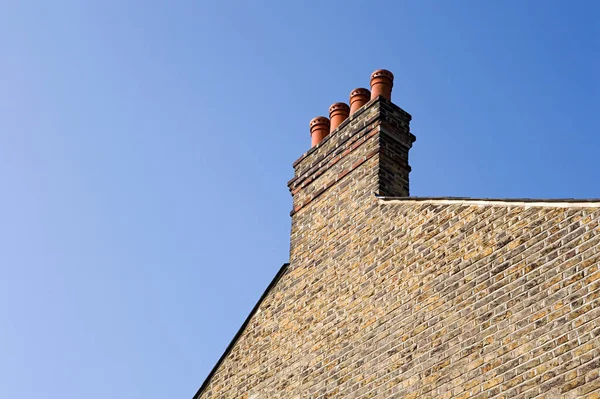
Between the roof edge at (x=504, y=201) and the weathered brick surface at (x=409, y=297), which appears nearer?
the weathered brick surface at (x=409, y=297)

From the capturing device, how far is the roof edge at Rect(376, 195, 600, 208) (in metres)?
8.40

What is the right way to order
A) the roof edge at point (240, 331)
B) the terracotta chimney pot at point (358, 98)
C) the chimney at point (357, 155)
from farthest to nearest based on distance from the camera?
the terracotta chimney pot at point (358, 98)
the roof edge at point (240, 331)
the chimney at point (357, 155)

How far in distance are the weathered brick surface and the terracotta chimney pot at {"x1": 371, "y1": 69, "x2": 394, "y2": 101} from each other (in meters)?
0.31

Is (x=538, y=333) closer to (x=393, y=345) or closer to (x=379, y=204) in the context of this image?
(x=393, y=345)

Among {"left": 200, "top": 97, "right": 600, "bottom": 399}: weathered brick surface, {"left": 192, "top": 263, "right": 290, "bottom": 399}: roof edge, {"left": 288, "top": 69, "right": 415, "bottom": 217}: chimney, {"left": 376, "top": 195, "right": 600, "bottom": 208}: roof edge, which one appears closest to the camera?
{"left": 200, "top": 97, "right": 600, "bottom": 399}: weathered brick surface

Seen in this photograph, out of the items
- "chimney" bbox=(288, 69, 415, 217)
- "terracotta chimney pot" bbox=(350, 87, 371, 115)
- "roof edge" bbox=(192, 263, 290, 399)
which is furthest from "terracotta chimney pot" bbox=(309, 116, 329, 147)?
"roof edge" bbox=(192, 263, 290, 399)

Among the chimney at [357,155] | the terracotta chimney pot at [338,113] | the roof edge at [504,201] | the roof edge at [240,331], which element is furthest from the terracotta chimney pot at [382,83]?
the roof edge at [240,331]

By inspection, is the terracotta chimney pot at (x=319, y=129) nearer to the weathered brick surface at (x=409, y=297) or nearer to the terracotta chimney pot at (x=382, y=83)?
the weathered brick surface at (x=409, y=297)

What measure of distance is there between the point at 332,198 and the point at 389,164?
A: 0.85m

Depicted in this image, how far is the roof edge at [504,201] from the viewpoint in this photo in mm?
8398

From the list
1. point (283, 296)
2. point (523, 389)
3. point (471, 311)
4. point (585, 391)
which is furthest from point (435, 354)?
point (283, 296)

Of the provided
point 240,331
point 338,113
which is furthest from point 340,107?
point 240,331

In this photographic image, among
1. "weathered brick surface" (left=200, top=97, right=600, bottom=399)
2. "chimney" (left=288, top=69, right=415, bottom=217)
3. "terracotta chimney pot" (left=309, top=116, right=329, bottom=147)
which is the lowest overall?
"weathered brick surface" (left=200, top=97, right=600, bottom=399)

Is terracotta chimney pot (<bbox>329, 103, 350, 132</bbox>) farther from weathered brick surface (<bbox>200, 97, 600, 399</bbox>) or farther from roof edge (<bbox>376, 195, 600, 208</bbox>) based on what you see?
roof edge (<bbox>376, 195, 600, 208</bbox>)
